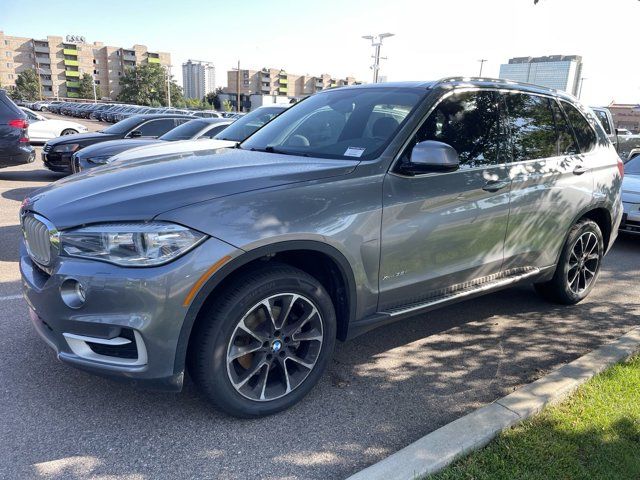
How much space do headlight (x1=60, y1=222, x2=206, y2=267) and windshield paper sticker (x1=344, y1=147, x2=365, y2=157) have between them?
1.21 metres

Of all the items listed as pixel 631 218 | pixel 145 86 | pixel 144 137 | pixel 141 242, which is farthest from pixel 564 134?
pixel 145 86

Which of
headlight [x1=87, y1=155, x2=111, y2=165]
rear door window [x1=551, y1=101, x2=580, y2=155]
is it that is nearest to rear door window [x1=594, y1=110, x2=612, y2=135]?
rear door window [x1=551, y1=101, x2=580, y2=155]

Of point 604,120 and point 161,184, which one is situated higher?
point 604,120

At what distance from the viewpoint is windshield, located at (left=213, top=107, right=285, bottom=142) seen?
7.57m

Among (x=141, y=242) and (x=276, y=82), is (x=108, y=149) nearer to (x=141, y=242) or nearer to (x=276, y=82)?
(x=141, y=242)

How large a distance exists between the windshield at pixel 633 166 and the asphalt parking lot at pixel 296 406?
16.7 feet

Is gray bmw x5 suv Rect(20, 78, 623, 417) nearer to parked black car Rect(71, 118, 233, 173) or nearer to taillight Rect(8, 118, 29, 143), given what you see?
parked black car Rect(71, 118, 233, 173)

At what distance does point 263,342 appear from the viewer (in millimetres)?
2758

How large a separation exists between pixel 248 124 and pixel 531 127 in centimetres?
479

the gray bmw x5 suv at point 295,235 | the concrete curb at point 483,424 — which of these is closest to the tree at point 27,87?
the gray bmw x5 suv at point 295,235

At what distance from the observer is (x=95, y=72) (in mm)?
124125

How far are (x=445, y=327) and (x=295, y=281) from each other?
1991 millimetres

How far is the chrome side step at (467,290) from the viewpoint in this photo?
3255mm

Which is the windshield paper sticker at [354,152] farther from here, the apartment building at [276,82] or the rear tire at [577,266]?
the apartment building at [276,82]
